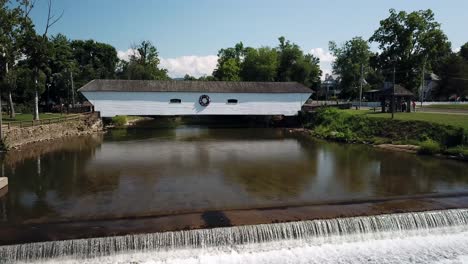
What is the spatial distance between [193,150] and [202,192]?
10.5m

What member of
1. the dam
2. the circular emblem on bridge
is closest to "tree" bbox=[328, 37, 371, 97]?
the circular emblem on bridge

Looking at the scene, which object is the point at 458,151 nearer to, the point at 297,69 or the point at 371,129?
the point at 371,129

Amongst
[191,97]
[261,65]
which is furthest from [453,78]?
[191,97]

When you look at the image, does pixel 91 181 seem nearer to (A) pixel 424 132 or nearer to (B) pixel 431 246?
(B) pixel 431 246

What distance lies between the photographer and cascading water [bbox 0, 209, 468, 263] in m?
9.20

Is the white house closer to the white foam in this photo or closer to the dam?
the dam

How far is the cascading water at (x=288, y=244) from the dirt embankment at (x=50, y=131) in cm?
1558

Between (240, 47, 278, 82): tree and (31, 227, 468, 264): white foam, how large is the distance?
4980 cm

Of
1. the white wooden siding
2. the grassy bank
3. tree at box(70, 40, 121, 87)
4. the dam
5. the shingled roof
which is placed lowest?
the dam

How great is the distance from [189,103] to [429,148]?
20.9 meters

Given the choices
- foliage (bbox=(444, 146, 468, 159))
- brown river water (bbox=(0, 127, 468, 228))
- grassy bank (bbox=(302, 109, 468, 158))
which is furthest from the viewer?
grassy bank (bbox=(302, 109, 468, 158))

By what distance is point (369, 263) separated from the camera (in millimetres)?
9594

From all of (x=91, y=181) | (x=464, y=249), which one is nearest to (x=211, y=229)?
(x=464, y=249)

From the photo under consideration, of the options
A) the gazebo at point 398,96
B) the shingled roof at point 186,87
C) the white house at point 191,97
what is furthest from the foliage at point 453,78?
the white house at point 191,97
